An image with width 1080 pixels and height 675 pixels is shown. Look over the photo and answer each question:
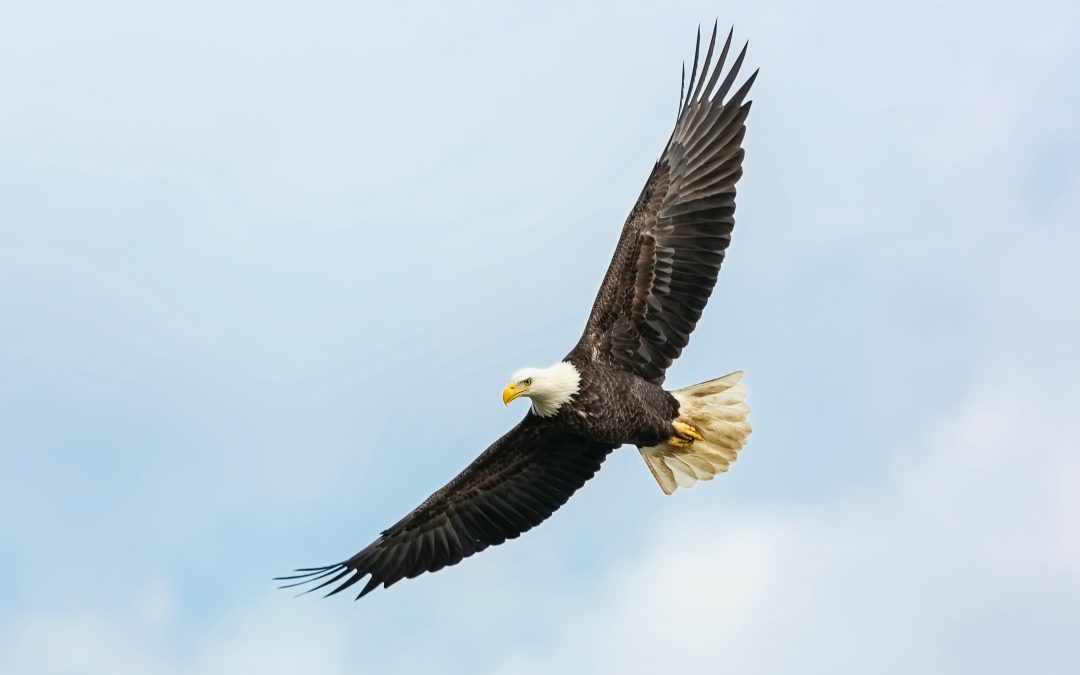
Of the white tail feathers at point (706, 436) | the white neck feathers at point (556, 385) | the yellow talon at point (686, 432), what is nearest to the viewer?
the white neck feathers at point (556, 385)

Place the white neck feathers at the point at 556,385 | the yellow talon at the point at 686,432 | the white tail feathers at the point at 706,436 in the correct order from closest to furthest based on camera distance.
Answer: the white neck feathers at the point at 556,385 < the yellow talon at the point at 686,432 < the white tail feathers at the point at 706,436

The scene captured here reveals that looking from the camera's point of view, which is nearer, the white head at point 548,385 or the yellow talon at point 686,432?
the white head at point 548,385

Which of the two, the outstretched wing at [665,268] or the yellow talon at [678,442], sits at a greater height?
the outstretched wing at [665,268]

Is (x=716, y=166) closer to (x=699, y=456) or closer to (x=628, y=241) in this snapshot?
(x=628, y=241)

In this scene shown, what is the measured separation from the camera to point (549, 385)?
13.5 m

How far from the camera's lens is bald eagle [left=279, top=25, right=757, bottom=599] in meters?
13.7

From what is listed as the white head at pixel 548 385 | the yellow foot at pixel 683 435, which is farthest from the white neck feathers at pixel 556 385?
the yellow foot at pixel 683 435

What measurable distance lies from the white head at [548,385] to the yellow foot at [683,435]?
1067 mm

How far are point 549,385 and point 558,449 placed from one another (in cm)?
112

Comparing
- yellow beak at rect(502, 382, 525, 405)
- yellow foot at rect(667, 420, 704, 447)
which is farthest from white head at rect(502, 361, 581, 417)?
yellow foot at rect(667, 420, 704, 447)

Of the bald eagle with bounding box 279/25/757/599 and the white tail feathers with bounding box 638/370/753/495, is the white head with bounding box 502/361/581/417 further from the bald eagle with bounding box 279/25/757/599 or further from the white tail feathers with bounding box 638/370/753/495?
the white tail feathers with bounding box 638/370/753/495

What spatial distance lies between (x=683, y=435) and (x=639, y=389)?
75cm

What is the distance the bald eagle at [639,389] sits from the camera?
13.7 m

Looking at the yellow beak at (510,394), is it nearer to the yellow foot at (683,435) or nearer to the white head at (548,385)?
the white head at (548,385)
